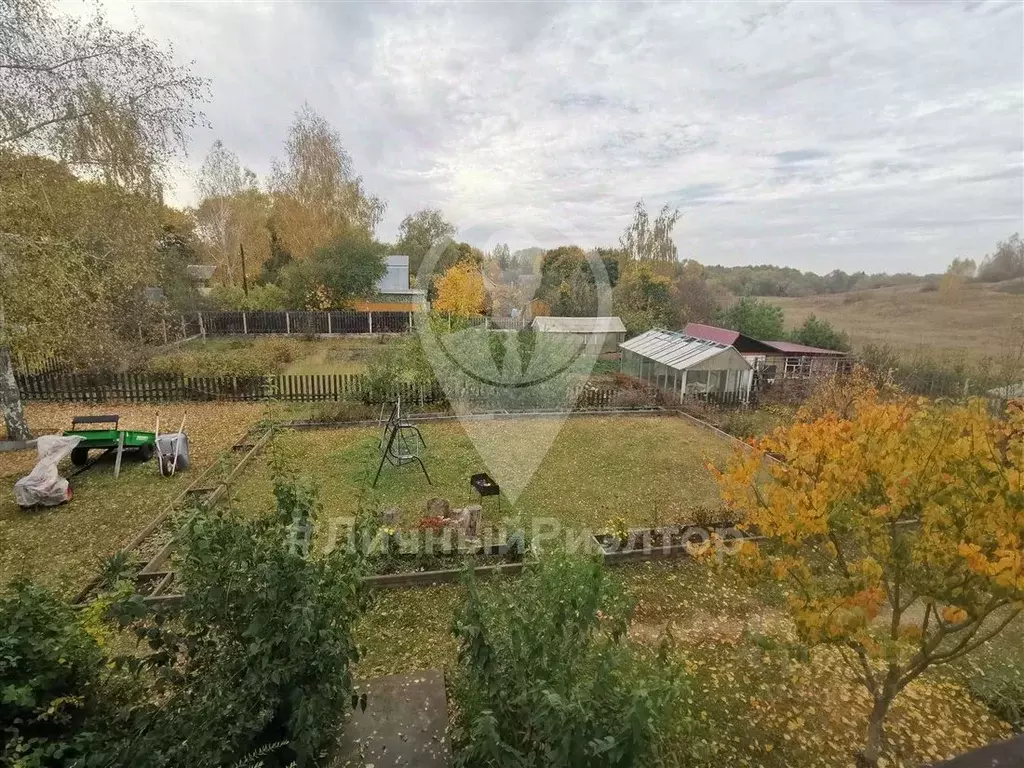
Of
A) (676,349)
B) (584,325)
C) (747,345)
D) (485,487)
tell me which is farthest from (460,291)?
(485,487)

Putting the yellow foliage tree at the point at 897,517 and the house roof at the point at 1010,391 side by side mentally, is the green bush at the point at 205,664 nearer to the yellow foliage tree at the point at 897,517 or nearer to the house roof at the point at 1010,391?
the yellow foliage tree at the point at 897,517

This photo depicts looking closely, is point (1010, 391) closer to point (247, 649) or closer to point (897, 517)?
point (897, 517)

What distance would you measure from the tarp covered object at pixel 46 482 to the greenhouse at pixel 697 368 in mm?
13514

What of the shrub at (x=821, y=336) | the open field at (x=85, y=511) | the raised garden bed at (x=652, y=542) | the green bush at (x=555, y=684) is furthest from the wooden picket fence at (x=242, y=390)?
the shrub at (x=821, y=336)

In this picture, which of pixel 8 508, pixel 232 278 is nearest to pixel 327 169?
pixel 232 278

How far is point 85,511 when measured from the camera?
22.5ft

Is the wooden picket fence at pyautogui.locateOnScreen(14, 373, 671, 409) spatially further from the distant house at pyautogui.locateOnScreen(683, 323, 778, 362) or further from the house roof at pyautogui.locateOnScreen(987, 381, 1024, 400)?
the house roof at pyautogui.locateOnScreen(987, 381, 1024, 400)

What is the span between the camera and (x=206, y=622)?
106 inches

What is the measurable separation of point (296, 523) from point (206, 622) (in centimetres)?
68

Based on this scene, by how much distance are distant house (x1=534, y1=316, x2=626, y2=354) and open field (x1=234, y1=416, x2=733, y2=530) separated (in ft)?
25.1

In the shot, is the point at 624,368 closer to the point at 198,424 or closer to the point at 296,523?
the point at 198,424

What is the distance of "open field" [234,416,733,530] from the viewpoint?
7.45 metres

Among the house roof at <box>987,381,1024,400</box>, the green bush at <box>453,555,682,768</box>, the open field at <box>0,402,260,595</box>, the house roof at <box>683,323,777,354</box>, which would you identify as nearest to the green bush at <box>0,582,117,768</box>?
the open field at <box>0,402,260,595</box>

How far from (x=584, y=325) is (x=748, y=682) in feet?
54.1
